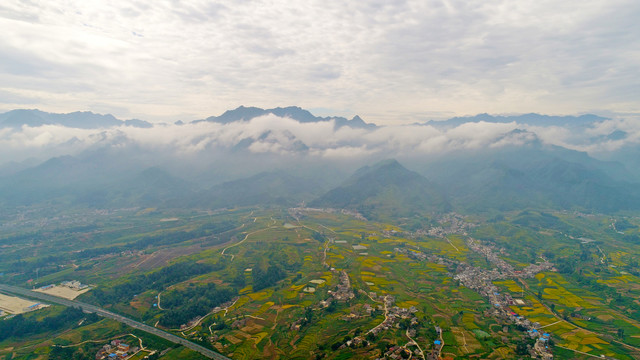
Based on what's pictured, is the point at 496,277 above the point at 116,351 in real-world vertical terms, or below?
below

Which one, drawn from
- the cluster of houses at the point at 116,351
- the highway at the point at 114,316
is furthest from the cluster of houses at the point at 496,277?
the cluster of houses at the point at 116,351

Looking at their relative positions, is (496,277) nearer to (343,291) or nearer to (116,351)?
(343,291)

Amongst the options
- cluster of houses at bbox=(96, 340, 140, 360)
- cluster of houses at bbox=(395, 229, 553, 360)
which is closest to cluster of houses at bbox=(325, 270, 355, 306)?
cluster of houses at bbox=(395, 229, 553, 360)

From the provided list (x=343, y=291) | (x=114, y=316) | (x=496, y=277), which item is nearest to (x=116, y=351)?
(x=114, y=316)

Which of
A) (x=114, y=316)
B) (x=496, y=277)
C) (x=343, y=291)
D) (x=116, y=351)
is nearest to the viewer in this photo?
(x=116, y=351)

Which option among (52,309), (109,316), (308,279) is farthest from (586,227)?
Result: (52,309)

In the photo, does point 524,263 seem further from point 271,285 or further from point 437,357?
point 271,285
